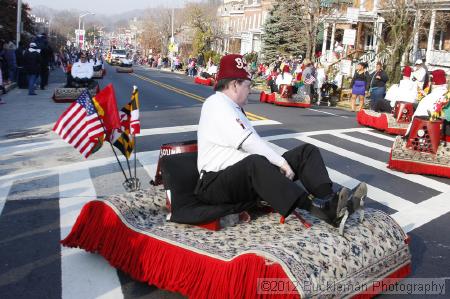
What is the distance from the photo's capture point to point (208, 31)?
67.5 meters

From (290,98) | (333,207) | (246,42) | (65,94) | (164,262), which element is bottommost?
(164,262)

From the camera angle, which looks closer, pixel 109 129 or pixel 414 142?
pixel 109 129

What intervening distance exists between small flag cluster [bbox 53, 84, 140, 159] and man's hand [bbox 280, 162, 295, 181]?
1.96 meters

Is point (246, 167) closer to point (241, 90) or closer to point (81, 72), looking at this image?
point (241, 90)

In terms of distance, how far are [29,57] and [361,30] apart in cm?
2802

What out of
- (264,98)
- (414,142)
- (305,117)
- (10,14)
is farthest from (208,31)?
(414,142)

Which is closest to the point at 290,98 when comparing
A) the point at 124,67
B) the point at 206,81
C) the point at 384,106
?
the point at 384,106

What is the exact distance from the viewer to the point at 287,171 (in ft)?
15.3

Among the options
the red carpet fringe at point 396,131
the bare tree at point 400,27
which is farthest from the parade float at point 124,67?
the red carpet fringe at point 396,131

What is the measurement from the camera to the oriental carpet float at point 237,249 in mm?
3646

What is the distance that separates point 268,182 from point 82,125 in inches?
83.9

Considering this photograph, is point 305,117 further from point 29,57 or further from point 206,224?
point 206,224

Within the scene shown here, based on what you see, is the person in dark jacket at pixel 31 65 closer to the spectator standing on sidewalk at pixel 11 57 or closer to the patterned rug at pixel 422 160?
the spectator standing on sidewalk at pixel 11 57

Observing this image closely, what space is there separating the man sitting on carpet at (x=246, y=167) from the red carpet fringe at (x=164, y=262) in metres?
0.74
